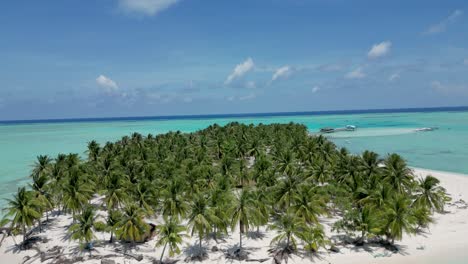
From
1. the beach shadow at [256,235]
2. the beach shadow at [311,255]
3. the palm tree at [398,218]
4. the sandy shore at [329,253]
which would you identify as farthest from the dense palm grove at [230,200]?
the sandy shore at [329,253]

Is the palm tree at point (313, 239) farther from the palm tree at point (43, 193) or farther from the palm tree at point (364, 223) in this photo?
the palm tree at point (43, 193)

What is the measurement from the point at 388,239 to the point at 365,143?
11670cm

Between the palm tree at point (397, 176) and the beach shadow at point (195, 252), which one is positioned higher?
the palm tree at point (397, 176)

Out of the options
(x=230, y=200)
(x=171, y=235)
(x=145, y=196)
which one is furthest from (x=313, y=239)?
(x=145, y=196)

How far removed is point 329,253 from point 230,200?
47.6ft

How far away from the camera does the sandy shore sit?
40.8 m

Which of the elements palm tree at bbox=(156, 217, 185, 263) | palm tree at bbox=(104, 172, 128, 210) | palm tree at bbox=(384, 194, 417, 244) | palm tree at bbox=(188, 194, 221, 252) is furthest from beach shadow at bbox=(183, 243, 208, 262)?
palm tree at bbox=(384, 194, 417, 244)

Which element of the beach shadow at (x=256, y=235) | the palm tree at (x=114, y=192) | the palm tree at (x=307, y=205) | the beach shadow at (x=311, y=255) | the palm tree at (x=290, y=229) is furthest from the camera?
the palm tree at (x=114, y=192)

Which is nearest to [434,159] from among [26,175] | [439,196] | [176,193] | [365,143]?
[365,143]

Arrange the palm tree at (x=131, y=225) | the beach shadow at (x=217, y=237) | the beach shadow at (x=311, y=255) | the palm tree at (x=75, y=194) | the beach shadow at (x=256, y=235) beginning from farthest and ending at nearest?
1. the palm tree at (x=75, y=194)
2. the beach shadow at (x=256, y=235)
3. the beach shadow at (x=217, y=237)
4. the palm tree at (x=131, y=225)
5. the beach shadow at (x=311, y=255)

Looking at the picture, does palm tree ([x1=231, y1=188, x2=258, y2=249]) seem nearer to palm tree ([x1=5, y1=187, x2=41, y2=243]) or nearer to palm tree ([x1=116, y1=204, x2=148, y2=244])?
palm tree ([x1=116, y1=204, x2=148, y2=244])

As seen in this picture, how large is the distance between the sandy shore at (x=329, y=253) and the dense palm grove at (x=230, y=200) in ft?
4.53

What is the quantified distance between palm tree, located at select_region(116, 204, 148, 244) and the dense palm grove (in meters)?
0.14

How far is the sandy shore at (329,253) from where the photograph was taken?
4081 centimetres
